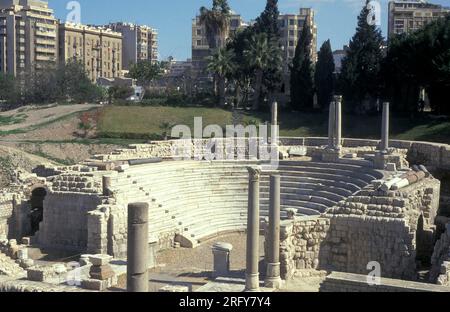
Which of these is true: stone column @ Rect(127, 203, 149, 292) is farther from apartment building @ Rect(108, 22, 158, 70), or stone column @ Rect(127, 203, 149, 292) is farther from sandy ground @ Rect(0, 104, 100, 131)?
apartment building @ Rect(108, 22, 158, 70)

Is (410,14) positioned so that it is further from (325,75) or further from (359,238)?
(359,238)

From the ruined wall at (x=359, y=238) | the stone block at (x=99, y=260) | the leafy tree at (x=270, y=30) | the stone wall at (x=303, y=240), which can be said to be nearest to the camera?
the stone block at (x=99, y=260)

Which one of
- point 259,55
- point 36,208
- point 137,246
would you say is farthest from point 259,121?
point 137,246

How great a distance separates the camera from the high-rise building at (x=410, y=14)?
9850 cm

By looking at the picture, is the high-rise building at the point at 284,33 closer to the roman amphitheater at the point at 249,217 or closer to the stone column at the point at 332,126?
the stone column at the point at 332,126

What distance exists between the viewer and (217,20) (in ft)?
197

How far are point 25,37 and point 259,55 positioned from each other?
2446 inches

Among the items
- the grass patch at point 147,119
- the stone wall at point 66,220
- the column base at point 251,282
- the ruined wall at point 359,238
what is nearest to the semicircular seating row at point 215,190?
the stone wall at point 66,220

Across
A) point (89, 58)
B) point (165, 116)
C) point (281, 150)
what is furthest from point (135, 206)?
point (89, 58)

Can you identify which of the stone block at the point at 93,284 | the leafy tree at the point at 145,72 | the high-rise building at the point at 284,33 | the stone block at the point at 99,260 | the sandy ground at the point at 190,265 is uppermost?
the high-rise building at the point at 284,33

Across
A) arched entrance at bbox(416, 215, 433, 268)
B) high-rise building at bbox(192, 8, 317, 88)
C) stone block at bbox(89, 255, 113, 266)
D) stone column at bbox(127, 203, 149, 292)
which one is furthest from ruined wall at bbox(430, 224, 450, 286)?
high-rise building at bbox(192, 8, 317, 88)

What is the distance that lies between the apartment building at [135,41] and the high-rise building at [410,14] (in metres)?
54.1
